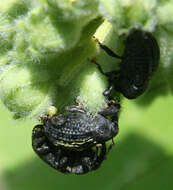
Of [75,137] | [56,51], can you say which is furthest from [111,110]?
[56,51]

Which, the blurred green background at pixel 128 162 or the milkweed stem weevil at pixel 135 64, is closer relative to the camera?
the milkweed stem weevil at pixel 135 64

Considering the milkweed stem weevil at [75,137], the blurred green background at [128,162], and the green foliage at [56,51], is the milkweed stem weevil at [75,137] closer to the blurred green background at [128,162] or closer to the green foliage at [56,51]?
the green foliage at [56,51]

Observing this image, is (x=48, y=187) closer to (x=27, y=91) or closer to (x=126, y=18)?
(x=27, y=91)

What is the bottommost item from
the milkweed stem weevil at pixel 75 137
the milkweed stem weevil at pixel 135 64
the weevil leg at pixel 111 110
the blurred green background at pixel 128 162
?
the blurred green background at pixel 128 162

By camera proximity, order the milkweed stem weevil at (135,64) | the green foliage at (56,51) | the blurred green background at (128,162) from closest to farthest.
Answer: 1. the green foliage at (56,51)
2. the milkweed stem weevil at (135,64)
3. the blurred green background at (128,162)

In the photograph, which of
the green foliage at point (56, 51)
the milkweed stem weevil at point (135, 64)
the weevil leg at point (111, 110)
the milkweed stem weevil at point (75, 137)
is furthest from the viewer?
the milkweed stem weevil at point (75, 137)

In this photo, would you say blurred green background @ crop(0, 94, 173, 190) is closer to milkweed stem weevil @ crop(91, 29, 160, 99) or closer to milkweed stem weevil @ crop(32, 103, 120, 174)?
milkweed stem weevil @ crop(32, 103, 120, 174)

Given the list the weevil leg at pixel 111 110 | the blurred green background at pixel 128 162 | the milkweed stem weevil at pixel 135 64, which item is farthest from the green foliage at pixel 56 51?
A: the blurred green background at pixel 128 162
